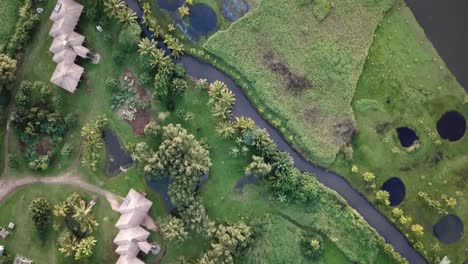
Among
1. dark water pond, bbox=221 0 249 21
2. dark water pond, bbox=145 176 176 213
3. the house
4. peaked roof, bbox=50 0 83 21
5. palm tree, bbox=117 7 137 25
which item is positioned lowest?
the house

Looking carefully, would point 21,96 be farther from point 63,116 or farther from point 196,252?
point 196,252

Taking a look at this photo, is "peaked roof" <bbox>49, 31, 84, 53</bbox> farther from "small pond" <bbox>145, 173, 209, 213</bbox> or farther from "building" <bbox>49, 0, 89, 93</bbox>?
"small pond" <bbox>145, 173, 209, 213</bbox>

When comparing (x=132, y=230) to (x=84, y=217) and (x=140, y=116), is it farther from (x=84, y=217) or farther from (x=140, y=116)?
(x=140, y=116)

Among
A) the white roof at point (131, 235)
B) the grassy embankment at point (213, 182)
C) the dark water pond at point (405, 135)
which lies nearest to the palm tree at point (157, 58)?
the grassy embankment at point (213, 182)

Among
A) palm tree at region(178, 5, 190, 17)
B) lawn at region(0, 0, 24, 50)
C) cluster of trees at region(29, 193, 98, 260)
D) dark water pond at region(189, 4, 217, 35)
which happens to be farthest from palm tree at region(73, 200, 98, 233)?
palm tree at region(178, 5, 190, 17)

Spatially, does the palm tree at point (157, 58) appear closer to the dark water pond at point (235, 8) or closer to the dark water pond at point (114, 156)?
the dark water pond at point (235, 8)

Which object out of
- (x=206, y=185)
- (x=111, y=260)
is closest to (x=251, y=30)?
(x=206, y=185)
